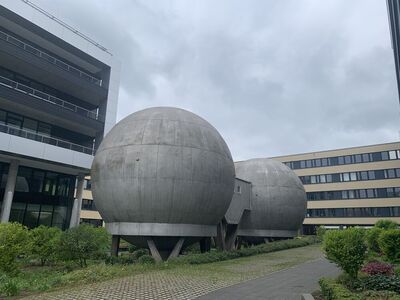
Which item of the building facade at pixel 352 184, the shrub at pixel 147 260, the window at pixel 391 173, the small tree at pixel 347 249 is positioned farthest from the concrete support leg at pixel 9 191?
the window at pixel 391 173

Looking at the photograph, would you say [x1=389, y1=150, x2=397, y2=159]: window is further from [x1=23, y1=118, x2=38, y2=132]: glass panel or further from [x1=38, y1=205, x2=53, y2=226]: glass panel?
[x1=23, y1=118, x2=38, y2=132]: glass panel

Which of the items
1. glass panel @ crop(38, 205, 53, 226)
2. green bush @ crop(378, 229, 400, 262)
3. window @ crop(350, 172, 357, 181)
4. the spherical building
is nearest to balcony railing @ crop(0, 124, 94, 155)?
glass panel @ crop(38, 205, 53, 226)

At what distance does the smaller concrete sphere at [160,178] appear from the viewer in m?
20.8

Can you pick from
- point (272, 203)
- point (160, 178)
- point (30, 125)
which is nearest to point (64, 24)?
point (30, 125)

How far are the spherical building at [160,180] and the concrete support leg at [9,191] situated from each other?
28.6ft

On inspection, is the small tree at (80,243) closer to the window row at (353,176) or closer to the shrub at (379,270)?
the shrub at (379,270)

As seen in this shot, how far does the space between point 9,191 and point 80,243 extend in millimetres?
12091

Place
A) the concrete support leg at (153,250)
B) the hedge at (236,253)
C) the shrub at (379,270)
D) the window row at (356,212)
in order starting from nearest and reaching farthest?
the shrub at (379,270) < the hedge at (236,253) < the concrete support leg at (153,250) < the window row at (356,212)

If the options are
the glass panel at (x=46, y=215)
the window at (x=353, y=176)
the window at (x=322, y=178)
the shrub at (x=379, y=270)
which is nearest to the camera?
the shrub at (x=379, y=270)

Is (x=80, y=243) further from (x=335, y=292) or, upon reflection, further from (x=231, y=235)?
(x=231, y=235)

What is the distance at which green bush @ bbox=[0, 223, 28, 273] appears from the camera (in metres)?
14.3

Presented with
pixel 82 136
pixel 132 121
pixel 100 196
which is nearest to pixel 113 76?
pixel 82 136

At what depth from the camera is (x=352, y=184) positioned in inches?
2785

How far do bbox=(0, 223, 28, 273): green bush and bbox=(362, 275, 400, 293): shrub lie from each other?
13.9 meters
